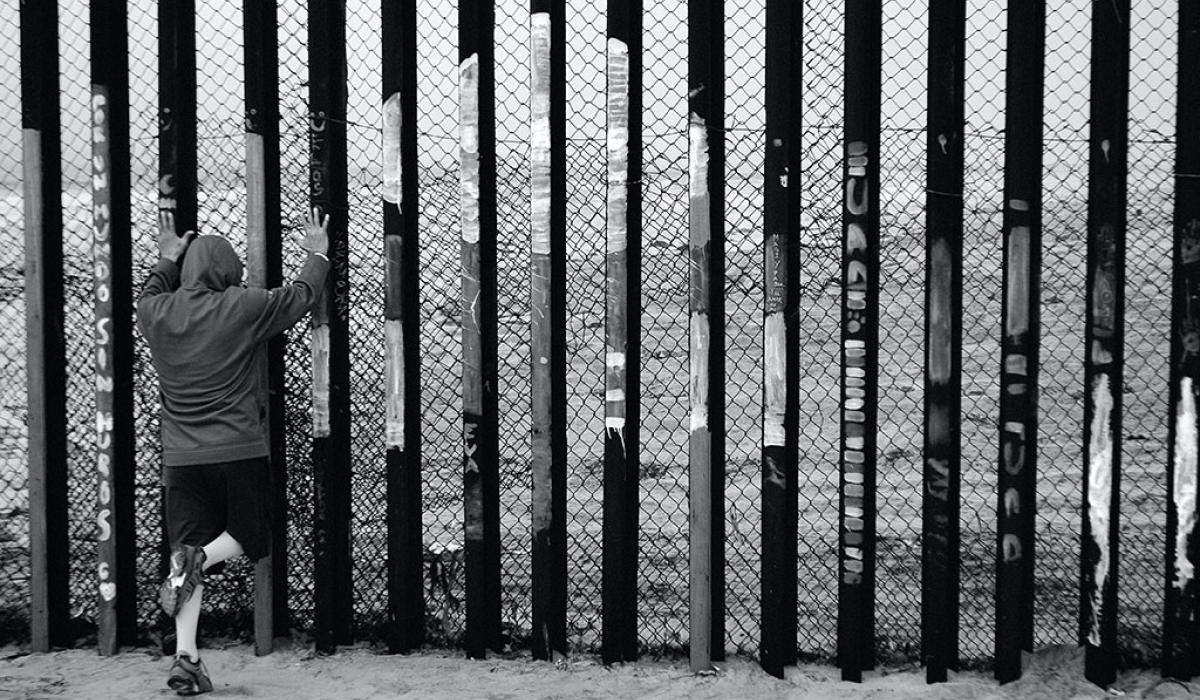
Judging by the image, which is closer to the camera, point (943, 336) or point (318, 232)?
point (943, 336)

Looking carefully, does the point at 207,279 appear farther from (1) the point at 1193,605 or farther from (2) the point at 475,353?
(1) the point at 1193,605

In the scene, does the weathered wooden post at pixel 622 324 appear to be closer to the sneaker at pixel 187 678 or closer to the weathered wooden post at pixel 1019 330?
the weathered wooden post at pixel 1019 330

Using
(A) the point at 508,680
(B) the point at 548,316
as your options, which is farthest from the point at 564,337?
(A) the point at 508,680

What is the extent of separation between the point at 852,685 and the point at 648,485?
4.61m

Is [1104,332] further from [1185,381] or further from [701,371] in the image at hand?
[701,371]

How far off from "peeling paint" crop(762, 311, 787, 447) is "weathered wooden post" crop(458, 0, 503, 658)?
1021 millimetres

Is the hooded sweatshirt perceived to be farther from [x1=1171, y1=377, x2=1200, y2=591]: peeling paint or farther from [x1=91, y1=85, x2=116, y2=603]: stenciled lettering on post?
[x1=1171, y1=377, x2=1200, y2=591]: peeling paint

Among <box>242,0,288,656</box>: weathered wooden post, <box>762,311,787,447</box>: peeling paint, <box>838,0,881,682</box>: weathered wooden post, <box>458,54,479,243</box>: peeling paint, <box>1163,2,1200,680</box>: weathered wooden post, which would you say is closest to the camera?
<box>1163,2,1200,680</box>: weathered wooden post

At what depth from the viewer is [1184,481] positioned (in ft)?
10.9

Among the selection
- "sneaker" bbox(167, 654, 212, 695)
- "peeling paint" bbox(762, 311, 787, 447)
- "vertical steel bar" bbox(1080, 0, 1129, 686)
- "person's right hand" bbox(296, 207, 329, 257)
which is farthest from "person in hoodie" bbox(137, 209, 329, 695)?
"vertical steel bar" bbox(1080, 0, 1129, 686)

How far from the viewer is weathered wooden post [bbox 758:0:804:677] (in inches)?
133

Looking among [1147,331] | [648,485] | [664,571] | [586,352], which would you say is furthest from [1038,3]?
[1147,331]

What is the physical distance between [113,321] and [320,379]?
0.88 meters

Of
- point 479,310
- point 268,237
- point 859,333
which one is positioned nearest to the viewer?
point 859,333
